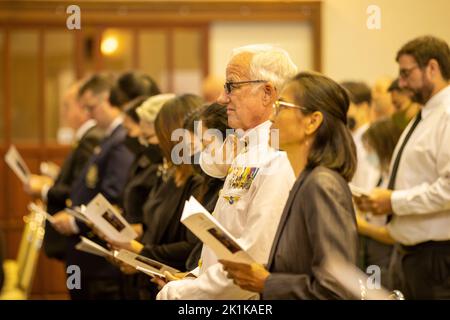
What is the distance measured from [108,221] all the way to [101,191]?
114 cm

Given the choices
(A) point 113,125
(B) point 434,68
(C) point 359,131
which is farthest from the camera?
(A) point 113,125

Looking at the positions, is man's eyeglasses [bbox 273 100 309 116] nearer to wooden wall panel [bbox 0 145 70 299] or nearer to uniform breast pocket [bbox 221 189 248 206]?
uniform breast pocket [bbox 221 189 248 206]

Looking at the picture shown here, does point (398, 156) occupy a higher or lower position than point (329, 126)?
lower

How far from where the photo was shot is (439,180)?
11.9 ft

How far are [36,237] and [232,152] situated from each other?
311 centimetres

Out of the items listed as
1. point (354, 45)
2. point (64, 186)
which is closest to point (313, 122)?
point (64, 186)

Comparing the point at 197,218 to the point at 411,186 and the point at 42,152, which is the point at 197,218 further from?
the point at 42,152

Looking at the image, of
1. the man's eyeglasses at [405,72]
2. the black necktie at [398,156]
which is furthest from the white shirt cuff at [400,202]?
the man's eyeglasses at [405,72]

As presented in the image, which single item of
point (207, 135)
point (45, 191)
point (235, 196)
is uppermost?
point (207, 135)

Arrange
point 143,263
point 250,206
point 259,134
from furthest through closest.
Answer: point 143,263, point 259,134, point 250,206

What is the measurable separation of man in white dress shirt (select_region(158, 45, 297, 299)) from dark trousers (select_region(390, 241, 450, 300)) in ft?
4.03

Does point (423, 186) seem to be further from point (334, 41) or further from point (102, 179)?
point (334, 41)

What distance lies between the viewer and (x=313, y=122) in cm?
242

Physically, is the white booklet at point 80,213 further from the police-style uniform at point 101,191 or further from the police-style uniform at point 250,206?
the police-style uniform at point 250,206
